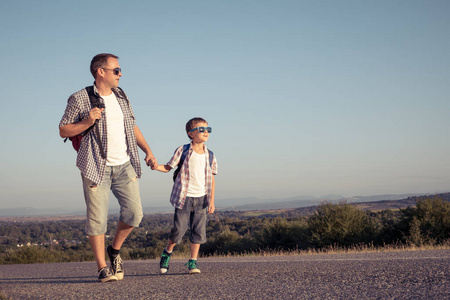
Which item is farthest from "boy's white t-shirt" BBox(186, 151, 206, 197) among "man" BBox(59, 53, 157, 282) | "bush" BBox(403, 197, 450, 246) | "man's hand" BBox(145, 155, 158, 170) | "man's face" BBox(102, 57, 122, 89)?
"bush" BBox(403, 197, 450, 246)

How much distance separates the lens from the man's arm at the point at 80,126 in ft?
15.5

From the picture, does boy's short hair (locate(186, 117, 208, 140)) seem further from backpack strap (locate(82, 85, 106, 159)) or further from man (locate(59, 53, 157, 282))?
backpack strap (locate(82, 85, 106, 159))

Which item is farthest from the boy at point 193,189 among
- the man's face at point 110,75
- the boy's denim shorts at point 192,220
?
the man's face at point 110,75

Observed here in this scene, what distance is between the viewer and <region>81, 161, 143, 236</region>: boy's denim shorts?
492 centimetres

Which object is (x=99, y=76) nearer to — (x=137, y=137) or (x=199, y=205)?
(x=137, y=137)

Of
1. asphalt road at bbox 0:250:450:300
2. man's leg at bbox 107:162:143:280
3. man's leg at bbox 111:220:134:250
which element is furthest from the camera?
man's leg at bbox 111:220:134:250

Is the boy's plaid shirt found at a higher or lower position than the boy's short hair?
lower

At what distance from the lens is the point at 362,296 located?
360 cm

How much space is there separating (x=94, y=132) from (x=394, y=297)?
3.48 m

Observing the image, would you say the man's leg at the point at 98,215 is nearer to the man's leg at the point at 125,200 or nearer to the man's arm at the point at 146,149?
the man's leg at the point at 125,200

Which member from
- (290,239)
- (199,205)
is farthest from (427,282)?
(290,239)

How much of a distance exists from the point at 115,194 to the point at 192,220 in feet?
3.97

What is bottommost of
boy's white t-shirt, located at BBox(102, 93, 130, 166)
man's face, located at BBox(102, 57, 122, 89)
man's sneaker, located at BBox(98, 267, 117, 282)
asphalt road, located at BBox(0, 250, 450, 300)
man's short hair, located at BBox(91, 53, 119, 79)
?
asphalt road, located at BBox(0, 250, 450, 300)

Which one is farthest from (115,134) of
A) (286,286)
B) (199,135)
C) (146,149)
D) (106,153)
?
(286,286)
